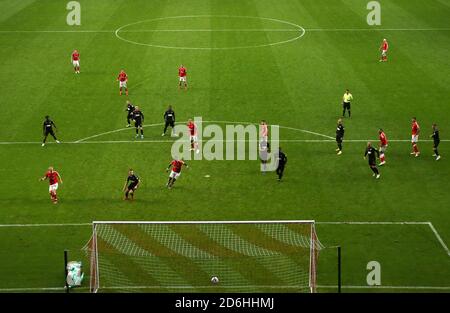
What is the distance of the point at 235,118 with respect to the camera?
1716 inches

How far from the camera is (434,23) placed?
64.7 m

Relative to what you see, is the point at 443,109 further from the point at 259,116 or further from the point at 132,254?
the point at 132,254

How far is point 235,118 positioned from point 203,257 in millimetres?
16872

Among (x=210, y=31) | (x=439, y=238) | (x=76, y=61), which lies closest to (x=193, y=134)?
(x=439, y=238)

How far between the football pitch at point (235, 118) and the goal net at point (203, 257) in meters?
0.87

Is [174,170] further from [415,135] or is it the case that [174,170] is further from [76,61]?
[76,61]

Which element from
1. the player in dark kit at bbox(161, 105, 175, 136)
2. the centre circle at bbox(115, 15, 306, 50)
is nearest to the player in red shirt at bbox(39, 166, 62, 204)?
the player in dark kit at bbox(161, 105, 175, 136)

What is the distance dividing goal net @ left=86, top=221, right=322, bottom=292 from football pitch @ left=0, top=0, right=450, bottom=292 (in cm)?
87

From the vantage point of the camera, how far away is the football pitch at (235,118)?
29500 millimetres

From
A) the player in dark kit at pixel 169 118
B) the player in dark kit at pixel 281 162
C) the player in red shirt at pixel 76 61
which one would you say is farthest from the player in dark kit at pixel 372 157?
the player in red shirt at pixel 76 61

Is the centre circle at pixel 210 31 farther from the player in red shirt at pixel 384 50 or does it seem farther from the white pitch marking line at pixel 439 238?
the white pitch marking line at pixel 439 238

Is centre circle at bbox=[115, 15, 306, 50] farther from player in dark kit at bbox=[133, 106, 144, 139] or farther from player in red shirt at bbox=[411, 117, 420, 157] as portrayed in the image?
player in red shirt at bbox=[411, 117, 420, 157]

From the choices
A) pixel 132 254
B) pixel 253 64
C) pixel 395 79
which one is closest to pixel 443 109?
pixel 395 79
